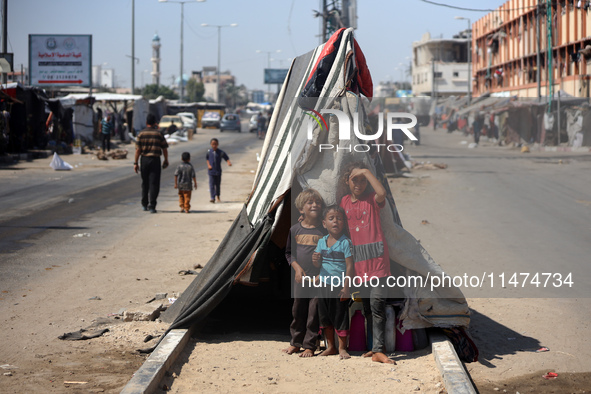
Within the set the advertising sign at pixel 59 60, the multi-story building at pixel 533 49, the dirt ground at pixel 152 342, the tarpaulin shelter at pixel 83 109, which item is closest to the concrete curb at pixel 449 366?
the dirt ground at pixel 152 342

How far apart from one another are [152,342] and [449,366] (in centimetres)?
248

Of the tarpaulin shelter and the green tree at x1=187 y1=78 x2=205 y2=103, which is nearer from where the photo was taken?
the tarpaulin shelter

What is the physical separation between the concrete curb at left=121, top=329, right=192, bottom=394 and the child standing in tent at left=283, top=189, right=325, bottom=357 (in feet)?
2.92

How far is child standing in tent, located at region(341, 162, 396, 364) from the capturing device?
5422mm

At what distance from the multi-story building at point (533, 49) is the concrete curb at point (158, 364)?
110 ft

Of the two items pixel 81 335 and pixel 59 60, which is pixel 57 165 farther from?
pixel 81 335

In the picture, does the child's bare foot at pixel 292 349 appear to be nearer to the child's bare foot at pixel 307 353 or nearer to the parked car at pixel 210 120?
the child's bare foot at pixel 307 353

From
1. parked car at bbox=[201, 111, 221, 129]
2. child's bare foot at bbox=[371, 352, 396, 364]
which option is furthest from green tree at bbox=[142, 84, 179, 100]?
child's bare foot at bbox=[371, 352, 396, 364]

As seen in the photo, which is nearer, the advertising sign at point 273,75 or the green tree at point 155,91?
the green tree at point 155,91

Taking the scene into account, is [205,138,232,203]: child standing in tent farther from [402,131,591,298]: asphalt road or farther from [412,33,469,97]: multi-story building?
[412,33,469,97]: multi-story building

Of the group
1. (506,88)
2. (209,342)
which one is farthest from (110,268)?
(506,88)

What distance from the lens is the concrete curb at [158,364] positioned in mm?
4539

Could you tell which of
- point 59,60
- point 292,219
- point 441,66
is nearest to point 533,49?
point 59,60

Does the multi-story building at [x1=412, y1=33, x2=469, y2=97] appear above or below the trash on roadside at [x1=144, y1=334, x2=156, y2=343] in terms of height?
above
